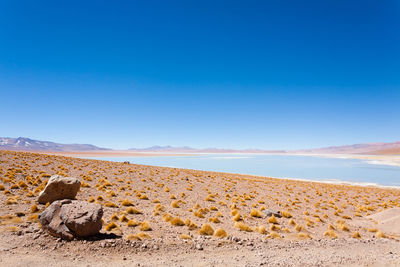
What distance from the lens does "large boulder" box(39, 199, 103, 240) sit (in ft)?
22.8

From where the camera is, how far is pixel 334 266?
20.9ft

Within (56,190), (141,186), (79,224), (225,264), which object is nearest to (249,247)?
(225,264)

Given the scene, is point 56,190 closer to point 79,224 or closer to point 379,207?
point 79,224

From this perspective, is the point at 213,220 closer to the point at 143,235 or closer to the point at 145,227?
the point at 145,227

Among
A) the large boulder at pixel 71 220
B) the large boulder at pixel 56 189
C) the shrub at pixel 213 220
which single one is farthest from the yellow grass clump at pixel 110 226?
the shrub at pixel 213 220

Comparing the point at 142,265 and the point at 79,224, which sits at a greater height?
the point at 79,224

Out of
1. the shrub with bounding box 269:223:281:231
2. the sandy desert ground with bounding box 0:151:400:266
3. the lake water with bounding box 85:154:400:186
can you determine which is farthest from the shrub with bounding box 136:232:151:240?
the lake water with bounding box 85:154:400:186

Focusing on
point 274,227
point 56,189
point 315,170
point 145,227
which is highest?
point 315,170

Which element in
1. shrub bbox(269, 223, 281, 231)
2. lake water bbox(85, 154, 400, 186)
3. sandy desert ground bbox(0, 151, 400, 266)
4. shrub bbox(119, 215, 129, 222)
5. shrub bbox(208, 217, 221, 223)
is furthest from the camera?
lake water bbox(85, 154, 400, 186)

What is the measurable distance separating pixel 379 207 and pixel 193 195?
13607mm

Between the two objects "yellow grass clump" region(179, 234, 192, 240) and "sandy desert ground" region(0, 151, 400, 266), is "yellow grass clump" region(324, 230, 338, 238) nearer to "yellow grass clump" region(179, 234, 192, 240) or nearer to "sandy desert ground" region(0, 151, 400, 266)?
"sandy desert ground" region(0, 151, 400, 266)

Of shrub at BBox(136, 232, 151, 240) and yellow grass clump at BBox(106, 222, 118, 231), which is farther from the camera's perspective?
yellow grass clump at BBox(106, 222, 118, 231)

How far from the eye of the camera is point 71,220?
692cm

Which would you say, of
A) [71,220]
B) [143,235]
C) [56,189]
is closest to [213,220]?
[143,235]
